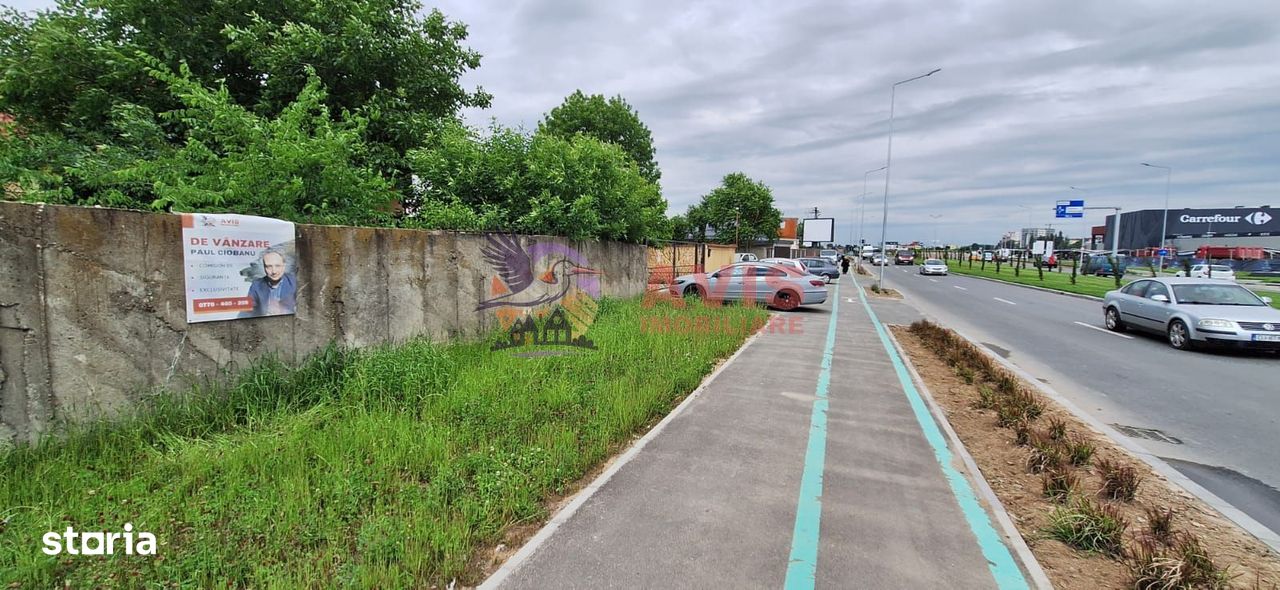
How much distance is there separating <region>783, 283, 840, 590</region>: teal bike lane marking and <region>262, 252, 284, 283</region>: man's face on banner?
507cm

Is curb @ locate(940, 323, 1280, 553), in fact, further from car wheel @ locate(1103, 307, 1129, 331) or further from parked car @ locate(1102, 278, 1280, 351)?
car wheel @ locate(1103, 307, 1129, 331)

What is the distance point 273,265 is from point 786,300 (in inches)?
484

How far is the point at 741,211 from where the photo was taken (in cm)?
4891

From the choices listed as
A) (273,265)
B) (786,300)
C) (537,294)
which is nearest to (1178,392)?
(786,300)

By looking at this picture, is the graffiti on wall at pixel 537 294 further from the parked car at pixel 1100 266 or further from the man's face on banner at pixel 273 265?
the parked car at pixel 1100 266

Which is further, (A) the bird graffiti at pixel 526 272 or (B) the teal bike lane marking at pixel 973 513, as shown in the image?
(A) the bird graffiti at pixel 526 272

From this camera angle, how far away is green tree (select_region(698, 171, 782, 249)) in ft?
158

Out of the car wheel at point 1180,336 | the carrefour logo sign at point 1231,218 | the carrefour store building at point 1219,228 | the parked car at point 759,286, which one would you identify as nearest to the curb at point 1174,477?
the car wheel at point 1180,336

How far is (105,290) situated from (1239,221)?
10175 cm

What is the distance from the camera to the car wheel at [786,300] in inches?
548

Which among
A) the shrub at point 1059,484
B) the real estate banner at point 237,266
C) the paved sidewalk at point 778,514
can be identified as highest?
the real estate banner at point 237,266

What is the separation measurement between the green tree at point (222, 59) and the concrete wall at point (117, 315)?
3.70m

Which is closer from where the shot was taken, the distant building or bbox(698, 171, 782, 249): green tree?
bbox(698, 171, 782, 249): green tree

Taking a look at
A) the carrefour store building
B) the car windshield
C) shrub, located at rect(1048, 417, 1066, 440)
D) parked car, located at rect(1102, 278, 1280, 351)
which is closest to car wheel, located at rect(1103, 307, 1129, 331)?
parked car, located at rect(1102, 278, 1280, 351)
